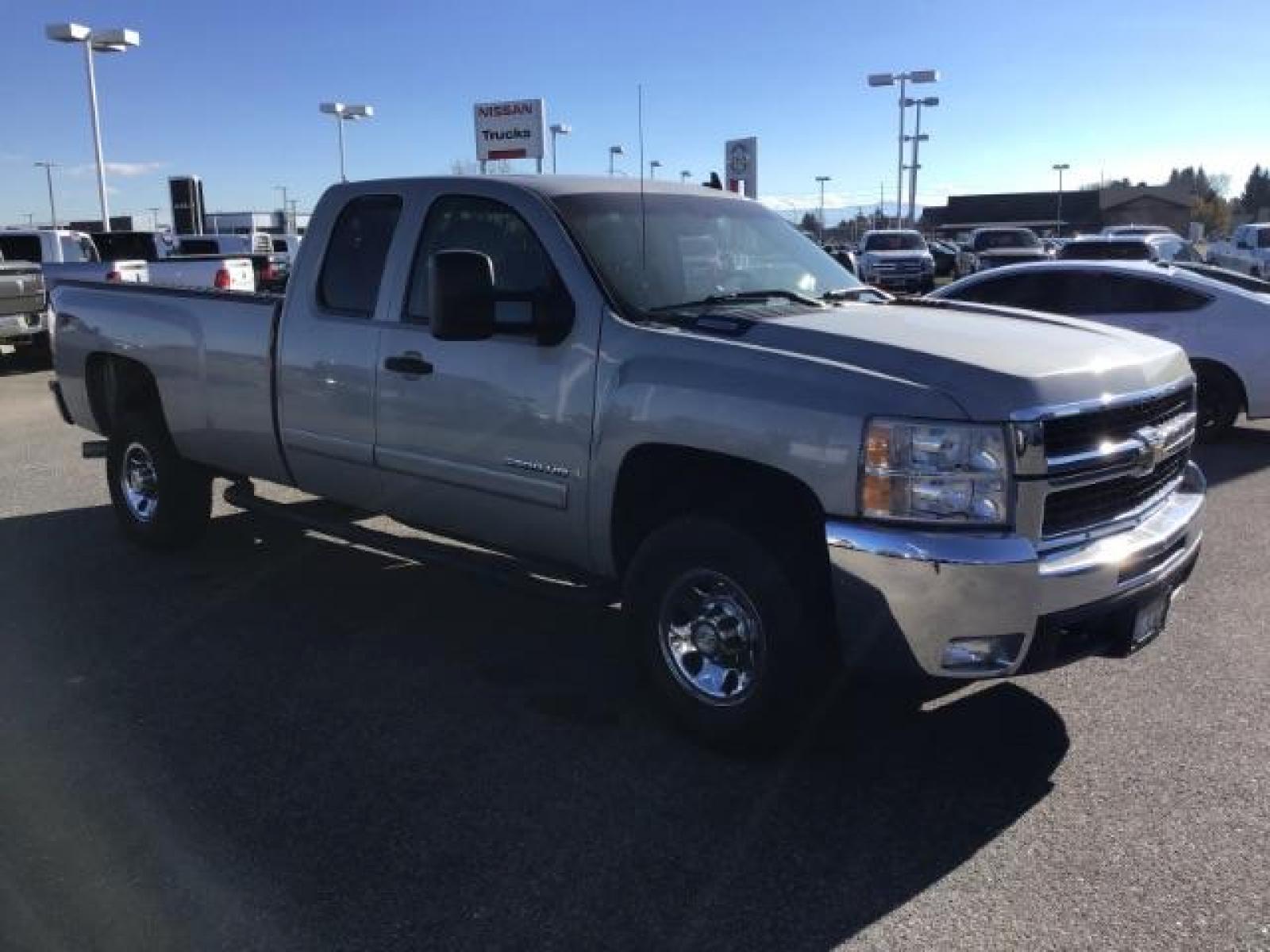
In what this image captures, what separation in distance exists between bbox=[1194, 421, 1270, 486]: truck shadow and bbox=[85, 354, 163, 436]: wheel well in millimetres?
7317

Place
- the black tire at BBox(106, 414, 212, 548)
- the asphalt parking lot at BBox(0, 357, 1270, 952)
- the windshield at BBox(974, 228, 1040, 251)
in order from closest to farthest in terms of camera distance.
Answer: the asphalt parking lot at BBox(0, 357, 1270, 952)
the black tire at BBox(106, 414, 212, 548)
the windshield at BBox(974, 228, 1040, 251)

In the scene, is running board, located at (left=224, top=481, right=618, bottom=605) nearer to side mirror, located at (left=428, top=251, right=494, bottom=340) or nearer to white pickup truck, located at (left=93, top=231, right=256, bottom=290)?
side mirror, located at (left=428, top=251, right=494, bottom=340)

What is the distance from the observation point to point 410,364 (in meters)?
4.81

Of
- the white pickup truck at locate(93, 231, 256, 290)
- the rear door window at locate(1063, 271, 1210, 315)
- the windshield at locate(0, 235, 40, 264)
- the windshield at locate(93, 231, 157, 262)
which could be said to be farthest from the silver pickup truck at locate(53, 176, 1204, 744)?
the windshield at locate(93, 231, 157, 262)

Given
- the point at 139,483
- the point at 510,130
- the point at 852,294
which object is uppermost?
the point at 510,130

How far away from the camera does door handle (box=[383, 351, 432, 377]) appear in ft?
15.6

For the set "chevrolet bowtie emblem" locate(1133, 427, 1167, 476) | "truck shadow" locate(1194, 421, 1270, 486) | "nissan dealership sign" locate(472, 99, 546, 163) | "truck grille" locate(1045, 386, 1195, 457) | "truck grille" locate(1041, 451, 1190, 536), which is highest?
"nissan dealership sign" locate(472, 99, 546, 163)

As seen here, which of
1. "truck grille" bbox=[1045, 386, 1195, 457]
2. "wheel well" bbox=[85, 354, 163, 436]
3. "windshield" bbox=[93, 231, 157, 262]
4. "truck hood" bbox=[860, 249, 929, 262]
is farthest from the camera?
"truck hood" bbox=[860, 249, 929, 262]

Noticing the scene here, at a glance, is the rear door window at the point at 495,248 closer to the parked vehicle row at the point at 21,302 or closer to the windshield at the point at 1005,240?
the parked vehicle row at the point at 21,302

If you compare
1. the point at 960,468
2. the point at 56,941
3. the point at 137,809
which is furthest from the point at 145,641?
the point at 960,468

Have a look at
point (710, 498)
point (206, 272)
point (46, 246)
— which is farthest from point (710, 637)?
point (46, 246)

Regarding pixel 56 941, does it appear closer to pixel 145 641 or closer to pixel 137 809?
pixel 137 809

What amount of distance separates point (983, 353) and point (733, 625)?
1.24m

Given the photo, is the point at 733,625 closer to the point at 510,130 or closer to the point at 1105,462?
the point at 1105,462
